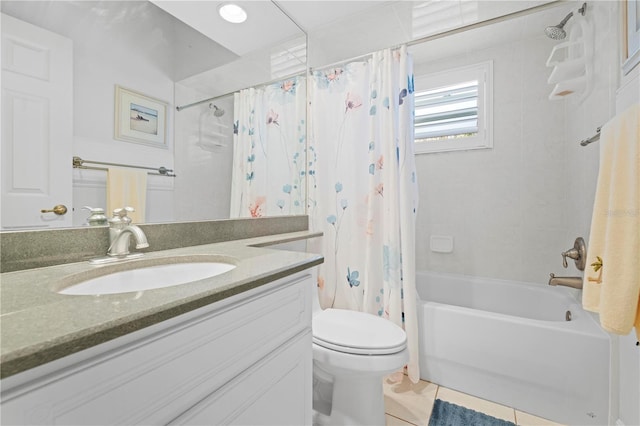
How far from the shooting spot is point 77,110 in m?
0.89

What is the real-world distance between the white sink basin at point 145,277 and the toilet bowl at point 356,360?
2.00 feet

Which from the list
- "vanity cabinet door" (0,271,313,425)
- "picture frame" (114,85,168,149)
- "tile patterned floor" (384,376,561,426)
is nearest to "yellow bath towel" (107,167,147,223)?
"picture frame" (114,85,168,149)

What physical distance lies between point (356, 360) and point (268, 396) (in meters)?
0.51

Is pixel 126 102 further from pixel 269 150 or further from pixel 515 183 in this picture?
pixel 515 183

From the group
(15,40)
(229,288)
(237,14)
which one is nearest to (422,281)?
(229,288)

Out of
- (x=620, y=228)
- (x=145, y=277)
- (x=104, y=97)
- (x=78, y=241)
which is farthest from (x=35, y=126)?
(x=620, y=228)

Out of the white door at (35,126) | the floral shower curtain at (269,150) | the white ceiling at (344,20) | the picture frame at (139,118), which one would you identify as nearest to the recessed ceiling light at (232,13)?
the white ceiling at (344,20)

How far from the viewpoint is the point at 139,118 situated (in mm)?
1049

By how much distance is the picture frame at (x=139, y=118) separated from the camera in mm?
989

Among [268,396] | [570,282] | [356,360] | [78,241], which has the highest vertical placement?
[78,241]

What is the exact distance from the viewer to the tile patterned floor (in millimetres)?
1390

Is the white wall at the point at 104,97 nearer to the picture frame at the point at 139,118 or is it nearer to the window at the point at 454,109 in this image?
the picture frame at the point at 139,118

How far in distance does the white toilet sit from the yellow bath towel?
2.96 ft

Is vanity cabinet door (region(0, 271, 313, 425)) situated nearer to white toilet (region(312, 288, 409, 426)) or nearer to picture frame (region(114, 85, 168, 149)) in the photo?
white toilet (region(312, 288, 409, 426))
